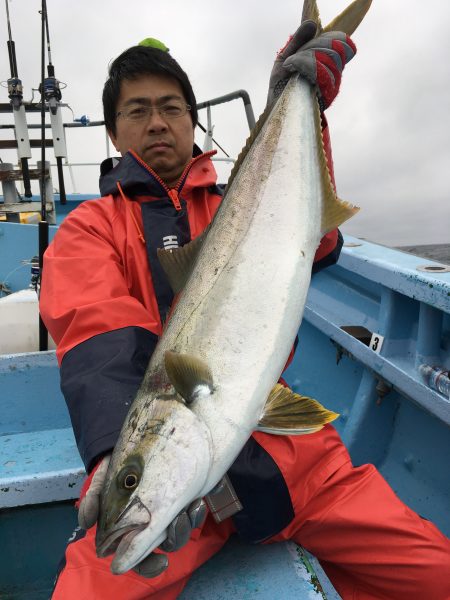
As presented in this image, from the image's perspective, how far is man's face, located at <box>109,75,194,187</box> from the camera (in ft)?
7.97

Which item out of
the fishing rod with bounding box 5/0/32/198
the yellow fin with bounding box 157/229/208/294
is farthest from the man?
the fishing rod with bounding box 5/0/32/198

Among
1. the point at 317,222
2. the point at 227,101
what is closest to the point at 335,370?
the point at 317,222

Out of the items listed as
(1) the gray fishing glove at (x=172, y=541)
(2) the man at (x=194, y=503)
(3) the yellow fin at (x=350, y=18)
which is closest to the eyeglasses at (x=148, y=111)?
(2) the man at (x=194, y=503)

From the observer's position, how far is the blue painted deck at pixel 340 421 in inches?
66.5

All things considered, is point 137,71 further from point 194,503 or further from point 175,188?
point 194,503

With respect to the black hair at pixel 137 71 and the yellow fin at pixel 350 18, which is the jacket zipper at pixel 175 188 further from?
the yellow fin at pixel 350 18

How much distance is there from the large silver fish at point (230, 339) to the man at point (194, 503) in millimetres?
117

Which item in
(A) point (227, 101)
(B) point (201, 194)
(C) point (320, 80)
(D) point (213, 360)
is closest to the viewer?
(D) point (213, 360)

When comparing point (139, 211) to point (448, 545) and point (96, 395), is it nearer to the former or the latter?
point (96, 395)

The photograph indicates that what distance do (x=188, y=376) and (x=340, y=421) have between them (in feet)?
7.34

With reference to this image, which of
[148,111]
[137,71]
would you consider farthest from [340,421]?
[137,71]

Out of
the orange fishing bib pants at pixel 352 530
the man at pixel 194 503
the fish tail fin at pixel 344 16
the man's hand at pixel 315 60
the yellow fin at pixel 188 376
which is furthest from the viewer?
the fish tail fin at pixel 344 16

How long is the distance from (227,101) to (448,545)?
4.59 metres

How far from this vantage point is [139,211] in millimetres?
2316
